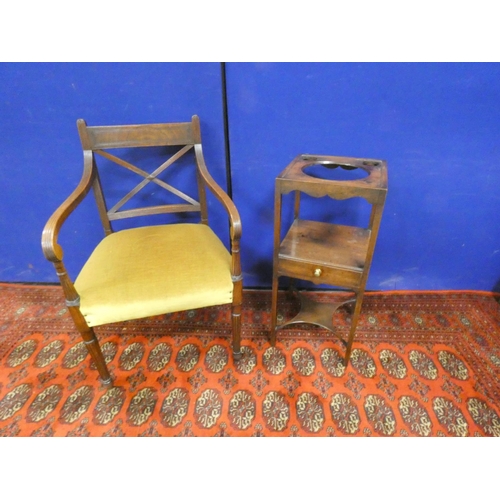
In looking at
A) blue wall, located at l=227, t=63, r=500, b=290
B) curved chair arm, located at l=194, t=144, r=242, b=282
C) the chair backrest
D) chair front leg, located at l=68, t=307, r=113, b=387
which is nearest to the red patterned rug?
chair front leg, located at l=68, t=307, r=113, b=387

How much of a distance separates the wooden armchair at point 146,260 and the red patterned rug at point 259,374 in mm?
162

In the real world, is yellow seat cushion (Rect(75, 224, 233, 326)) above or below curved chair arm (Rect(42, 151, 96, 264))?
below

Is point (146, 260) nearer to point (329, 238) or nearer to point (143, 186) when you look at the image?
point (143, 186)

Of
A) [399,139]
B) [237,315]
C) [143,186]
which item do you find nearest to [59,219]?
[143,186]

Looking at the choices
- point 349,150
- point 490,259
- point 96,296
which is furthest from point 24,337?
point 490,259

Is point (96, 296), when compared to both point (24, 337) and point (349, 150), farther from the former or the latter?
point (349, 150)

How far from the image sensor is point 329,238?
1.32 metres

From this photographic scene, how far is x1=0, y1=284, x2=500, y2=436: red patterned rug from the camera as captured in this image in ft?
3.89

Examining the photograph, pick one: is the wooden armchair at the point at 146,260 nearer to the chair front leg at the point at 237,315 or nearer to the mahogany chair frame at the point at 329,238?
the chair front leg at the point at 237,315

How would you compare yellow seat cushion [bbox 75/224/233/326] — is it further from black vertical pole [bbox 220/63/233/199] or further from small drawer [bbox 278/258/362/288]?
black vertical pole [bbox 220/63/233/199]

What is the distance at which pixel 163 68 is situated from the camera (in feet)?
4.07

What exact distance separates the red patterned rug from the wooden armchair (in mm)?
162

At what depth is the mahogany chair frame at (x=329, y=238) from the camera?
1.00 metres

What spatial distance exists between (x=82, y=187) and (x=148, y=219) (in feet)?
1.55
